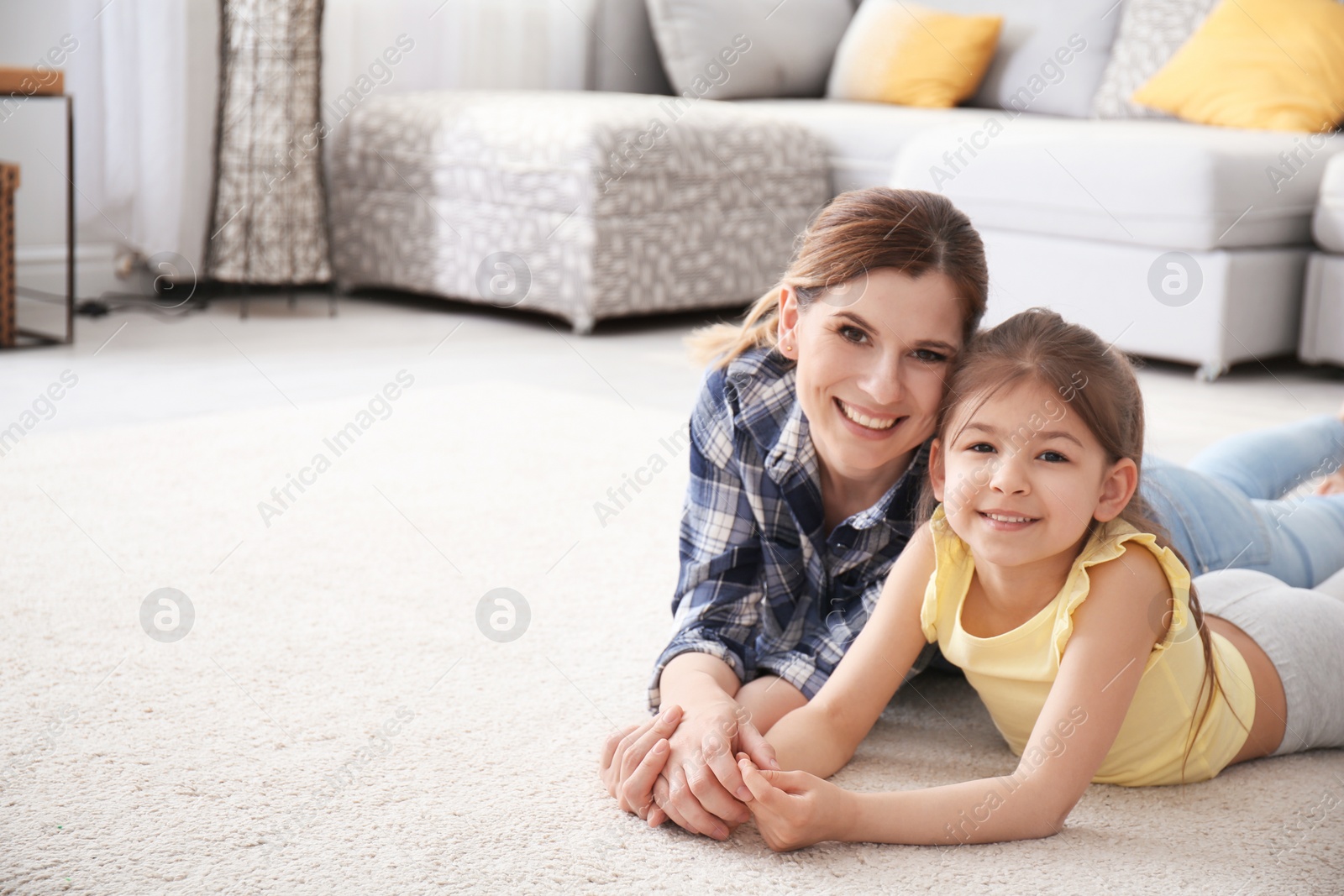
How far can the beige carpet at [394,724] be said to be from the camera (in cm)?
90

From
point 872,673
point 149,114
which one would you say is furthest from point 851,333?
point 149,114

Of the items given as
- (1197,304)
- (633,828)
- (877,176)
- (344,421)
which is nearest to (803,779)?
(633,828)

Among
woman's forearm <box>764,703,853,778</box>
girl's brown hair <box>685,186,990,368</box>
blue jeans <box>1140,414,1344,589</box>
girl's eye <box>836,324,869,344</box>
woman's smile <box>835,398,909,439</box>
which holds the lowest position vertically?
woman's forearm <box>764,703,853,778</box>

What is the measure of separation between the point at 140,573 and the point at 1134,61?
2.88 metres

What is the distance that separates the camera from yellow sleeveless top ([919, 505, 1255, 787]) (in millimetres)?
996

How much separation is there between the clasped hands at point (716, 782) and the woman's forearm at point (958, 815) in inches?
1.1

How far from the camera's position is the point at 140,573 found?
1447 mm

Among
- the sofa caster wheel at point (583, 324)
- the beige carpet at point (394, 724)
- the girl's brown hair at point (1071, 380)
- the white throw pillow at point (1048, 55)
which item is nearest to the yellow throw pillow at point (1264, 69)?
the white throw pillow at point (1048, 55)

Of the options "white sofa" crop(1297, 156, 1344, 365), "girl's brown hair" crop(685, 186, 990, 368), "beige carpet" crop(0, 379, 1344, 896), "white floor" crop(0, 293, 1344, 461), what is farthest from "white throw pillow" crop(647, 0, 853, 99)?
"girl's brown hair" crop(685, 186, 990, 368)

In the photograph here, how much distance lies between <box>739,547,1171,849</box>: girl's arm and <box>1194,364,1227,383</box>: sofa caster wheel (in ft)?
5.91

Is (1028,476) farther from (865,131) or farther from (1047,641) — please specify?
(865,131)

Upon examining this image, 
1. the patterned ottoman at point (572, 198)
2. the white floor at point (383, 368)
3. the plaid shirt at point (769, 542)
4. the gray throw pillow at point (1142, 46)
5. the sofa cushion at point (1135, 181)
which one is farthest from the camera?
the gray throw pillow at point (1142, 46)

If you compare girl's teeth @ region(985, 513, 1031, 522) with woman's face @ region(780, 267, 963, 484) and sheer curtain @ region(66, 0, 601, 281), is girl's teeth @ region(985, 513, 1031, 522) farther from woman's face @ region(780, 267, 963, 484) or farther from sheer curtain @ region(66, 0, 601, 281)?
sheer curtain @ region(66, 0, 601, 281)

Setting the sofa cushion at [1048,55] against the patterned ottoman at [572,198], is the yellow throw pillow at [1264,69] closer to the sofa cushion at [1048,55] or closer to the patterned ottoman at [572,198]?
the sofa cushion at [1048,55]
